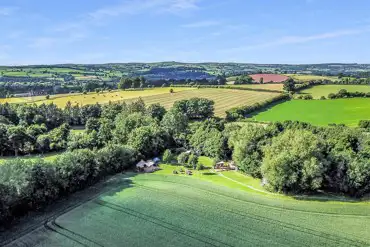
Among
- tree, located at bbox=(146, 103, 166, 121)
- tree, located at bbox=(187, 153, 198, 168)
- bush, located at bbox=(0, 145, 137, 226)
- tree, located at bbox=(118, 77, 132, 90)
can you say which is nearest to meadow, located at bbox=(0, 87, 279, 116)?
tree, located at bbox=(118, 77, 132, 90)

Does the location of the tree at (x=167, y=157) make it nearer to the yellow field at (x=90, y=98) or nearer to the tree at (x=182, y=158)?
the tree at (x=182, y=158)

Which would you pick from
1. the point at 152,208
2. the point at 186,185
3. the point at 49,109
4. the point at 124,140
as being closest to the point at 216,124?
the point at 124,140

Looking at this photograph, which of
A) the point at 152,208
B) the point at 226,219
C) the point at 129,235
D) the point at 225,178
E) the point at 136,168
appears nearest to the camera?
the point at 129,235

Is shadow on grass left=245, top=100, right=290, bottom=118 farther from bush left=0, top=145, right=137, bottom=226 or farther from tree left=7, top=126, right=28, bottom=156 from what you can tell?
tree left=7, top=126, right=28, bottom=156

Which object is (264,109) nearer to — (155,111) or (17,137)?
(155,111)

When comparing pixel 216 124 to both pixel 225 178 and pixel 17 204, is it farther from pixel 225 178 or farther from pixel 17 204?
pixel 17 204

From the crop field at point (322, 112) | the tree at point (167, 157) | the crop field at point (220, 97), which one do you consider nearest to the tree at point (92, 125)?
the tree at point (167, 157)
